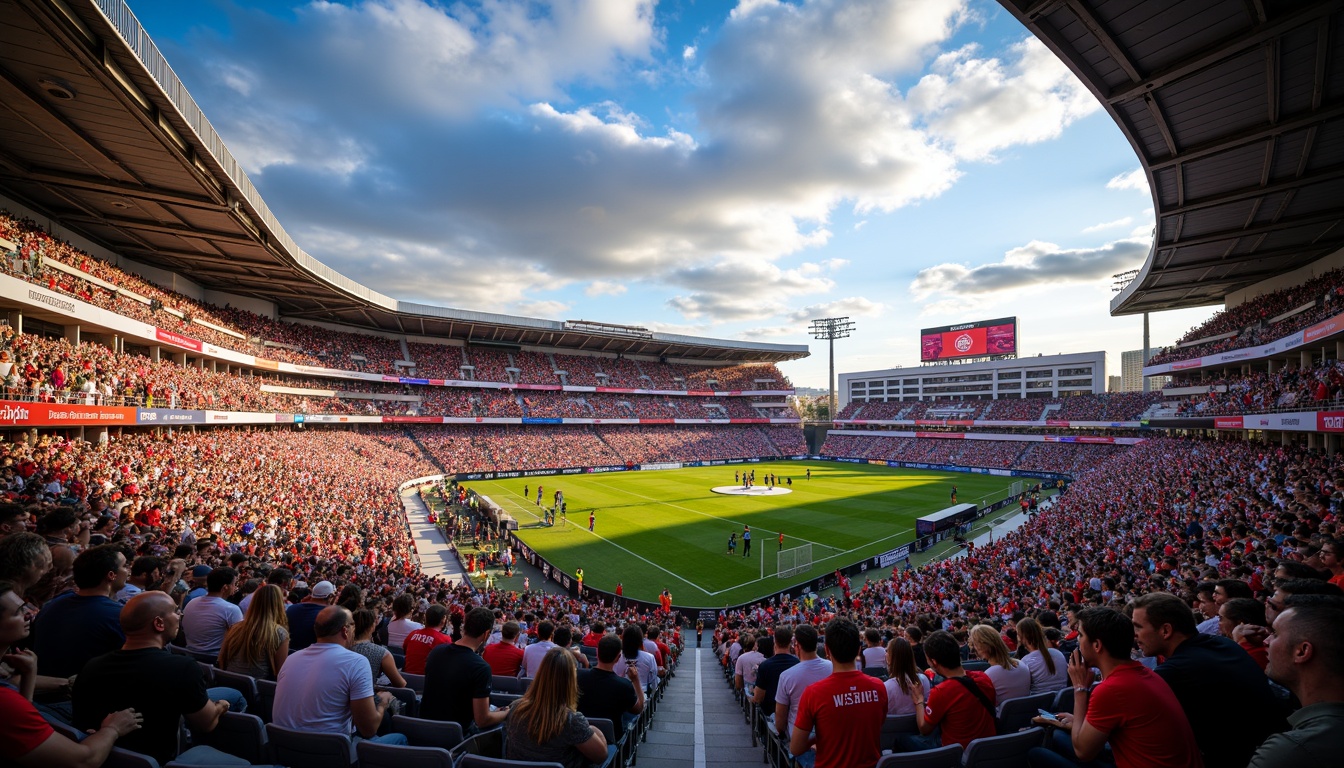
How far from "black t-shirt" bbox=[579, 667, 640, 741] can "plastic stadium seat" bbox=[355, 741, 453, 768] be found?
1468 mm

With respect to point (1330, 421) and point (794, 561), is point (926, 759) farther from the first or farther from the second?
point (1330, 421)

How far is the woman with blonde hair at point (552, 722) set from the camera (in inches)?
143

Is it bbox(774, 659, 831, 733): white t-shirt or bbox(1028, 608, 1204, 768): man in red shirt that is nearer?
bbox(1028, 608, 1204, 768): man in red shirt

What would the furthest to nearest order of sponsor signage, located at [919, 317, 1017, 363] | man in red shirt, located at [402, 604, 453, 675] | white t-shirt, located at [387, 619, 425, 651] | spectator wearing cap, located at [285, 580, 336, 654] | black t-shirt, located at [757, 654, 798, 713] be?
sponsor signage, located at [919, 317, 1017, 363], white t-shirt, located at [387, 619, 425, 651], man in red shirt, located at [402, 604, 453, 675], spectator wearing cap, located at [285, 580, 336, 654], black t-shirt, located at [757, 654, 798, 713]

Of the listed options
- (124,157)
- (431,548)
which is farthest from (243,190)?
(431,548)

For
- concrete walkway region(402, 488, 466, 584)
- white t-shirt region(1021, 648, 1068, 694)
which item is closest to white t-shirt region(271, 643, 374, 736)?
white t-shirt region(1021, 648, 1068, 694)

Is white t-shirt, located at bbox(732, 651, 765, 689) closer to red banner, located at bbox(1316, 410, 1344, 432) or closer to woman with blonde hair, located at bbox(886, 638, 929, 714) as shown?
woman with blonde hair, located at bbox(886, 638, 929, 714)

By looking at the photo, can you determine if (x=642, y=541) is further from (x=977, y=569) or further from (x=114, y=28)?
(x=114, y=28)

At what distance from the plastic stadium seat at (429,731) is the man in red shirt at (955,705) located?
11.5 ft

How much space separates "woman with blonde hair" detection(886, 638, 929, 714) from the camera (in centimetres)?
457

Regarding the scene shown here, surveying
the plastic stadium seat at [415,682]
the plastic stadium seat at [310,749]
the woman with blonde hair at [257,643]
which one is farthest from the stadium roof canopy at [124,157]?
the plastic stadium seat at [310,749]

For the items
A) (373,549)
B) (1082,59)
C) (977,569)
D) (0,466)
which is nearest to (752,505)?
(977,569)

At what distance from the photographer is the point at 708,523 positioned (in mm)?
33719

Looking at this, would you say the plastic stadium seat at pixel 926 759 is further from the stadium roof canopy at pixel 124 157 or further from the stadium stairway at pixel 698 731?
the stadium roof canopy at pixel 124 157
